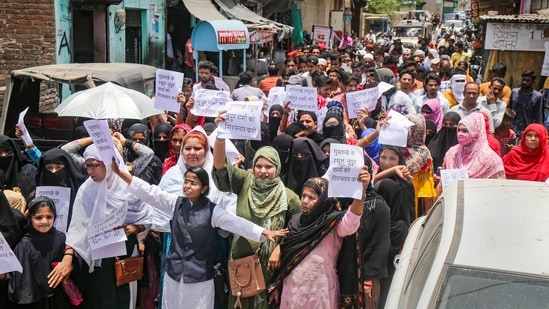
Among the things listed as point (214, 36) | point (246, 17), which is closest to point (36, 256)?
point (214, 36)

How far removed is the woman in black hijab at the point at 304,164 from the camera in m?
6.07

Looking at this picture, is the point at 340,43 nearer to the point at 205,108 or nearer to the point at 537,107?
the point at 537,107

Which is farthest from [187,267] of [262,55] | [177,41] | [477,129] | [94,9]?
[262,55]

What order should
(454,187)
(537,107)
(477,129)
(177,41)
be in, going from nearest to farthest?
(454,187) → (477,129) → (537,107) → (177,41)

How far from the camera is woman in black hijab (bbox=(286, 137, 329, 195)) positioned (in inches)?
239

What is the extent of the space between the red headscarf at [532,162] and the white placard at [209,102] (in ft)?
8.79

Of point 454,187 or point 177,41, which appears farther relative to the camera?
point 177,41

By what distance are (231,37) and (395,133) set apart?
31.4ft

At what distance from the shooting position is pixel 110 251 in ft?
16.7

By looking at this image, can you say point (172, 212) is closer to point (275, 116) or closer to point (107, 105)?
point (107, 105)

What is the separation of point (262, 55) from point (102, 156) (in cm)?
1704

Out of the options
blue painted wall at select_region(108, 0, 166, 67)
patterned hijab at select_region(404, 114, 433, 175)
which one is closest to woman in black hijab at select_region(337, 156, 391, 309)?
patterned hijab at select_region(404, 114, 433, 175)

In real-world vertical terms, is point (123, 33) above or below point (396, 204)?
above

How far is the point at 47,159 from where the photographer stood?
5617 mm
